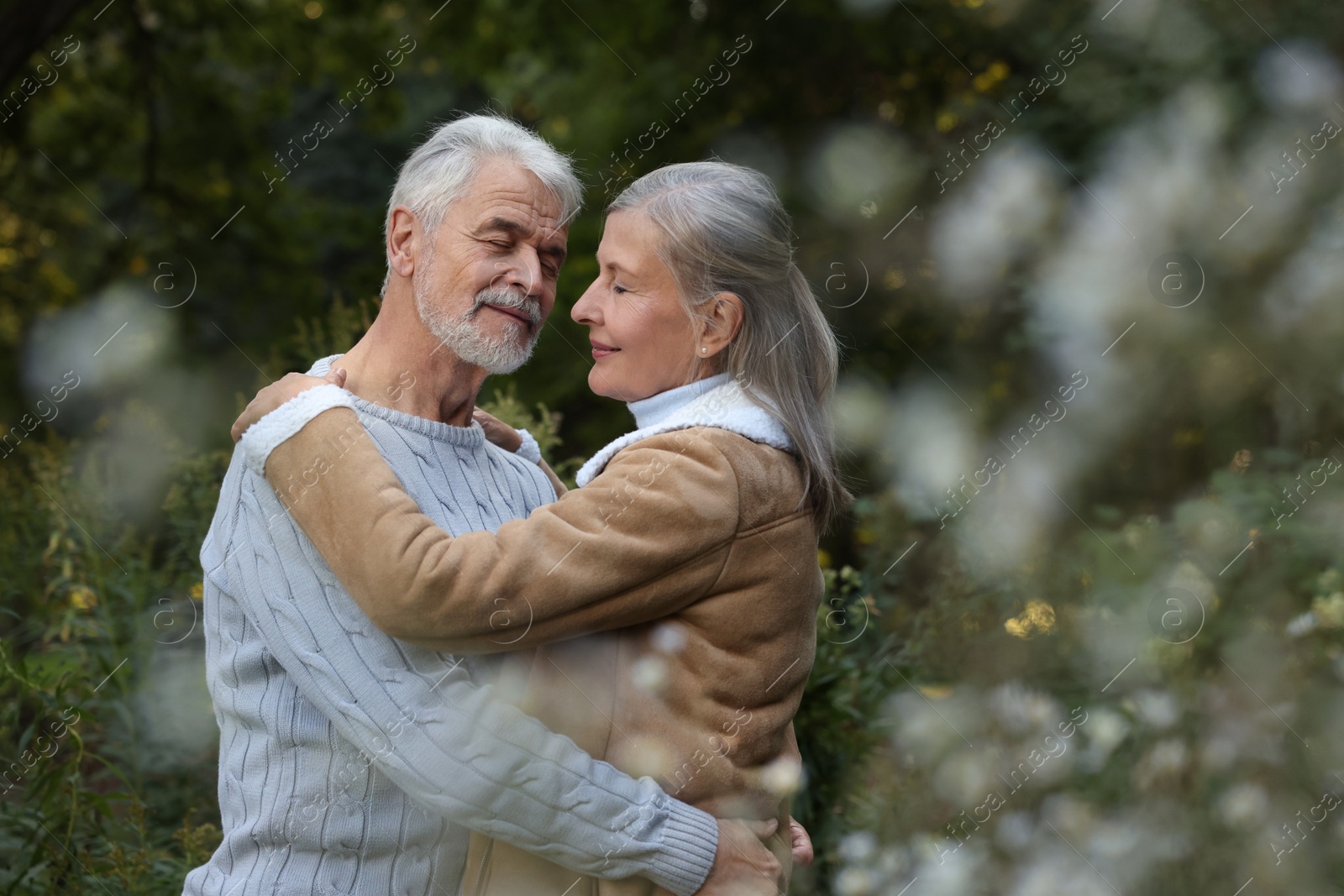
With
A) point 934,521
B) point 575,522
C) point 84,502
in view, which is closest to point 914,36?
point 934,521

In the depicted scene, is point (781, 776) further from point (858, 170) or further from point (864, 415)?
point (858, 170)

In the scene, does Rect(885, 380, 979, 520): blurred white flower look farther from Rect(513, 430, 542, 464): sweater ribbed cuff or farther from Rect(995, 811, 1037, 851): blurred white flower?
Rect(513, 430, 542, 464): sweater ribbed cuff

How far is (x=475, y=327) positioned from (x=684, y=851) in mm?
970

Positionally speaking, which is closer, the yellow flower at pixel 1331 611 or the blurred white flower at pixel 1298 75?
the yellow flower at pixel 1331 611

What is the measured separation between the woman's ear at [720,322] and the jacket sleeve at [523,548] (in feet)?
0.75

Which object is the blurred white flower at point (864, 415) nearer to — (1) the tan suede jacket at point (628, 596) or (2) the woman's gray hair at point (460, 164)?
(2) the woman's gray hair at point (460, 164)

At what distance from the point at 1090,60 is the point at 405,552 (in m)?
5.06

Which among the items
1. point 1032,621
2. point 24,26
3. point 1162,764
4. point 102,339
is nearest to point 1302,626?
point 1162,764

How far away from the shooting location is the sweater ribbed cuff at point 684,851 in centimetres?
185

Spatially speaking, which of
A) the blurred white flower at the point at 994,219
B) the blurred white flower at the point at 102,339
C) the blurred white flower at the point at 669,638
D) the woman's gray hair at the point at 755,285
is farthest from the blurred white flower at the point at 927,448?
the blurred white flower at the point at 102,339

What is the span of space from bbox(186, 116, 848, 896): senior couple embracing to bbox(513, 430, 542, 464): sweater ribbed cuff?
0.41 metres

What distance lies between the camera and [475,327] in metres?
2.19

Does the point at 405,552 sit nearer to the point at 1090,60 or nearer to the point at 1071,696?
the point at 1071,696

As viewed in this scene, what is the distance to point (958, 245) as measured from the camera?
5.76m
